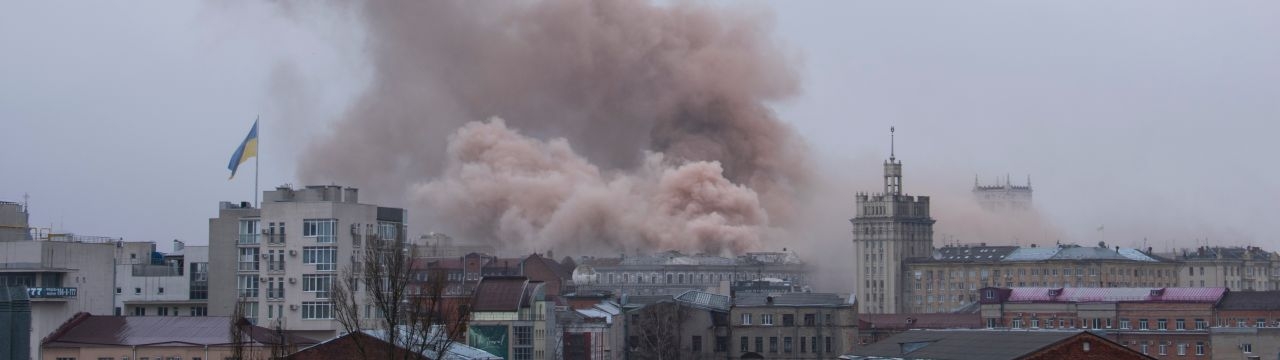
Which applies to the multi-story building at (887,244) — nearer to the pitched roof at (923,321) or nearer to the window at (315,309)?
the pitched roof at (923,321)

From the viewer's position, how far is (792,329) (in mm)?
96562

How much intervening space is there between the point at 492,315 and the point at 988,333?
26831 millimetres

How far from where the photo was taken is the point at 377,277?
4506 cm

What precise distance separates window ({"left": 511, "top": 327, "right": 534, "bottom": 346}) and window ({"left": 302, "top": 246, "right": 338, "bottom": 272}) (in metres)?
13.5

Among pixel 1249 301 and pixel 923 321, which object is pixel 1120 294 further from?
pixel 923 321

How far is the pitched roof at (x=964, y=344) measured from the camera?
55100mm

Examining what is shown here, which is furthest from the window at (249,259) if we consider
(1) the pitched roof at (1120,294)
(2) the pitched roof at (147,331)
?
(1) the pitched roof at (1120,294)

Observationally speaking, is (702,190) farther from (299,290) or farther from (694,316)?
(299,290)

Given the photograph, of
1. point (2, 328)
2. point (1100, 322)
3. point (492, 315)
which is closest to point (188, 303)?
point (492, 315)

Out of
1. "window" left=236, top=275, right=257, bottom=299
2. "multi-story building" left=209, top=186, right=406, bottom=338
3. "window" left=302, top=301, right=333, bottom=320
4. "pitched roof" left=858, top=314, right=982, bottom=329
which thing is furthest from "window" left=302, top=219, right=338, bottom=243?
"pitched roof" left=858, top=314, right=982, bottom=329

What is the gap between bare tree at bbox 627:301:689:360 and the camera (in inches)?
3669

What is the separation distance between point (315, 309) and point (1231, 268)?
4387 inches

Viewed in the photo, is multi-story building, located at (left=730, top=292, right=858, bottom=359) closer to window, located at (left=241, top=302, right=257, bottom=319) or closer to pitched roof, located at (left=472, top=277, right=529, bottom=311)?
pitched roof, located at (left=472, top=277, right=529, bottom=311)

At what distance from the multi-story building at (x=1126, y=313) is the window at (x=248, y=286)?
139 feet
